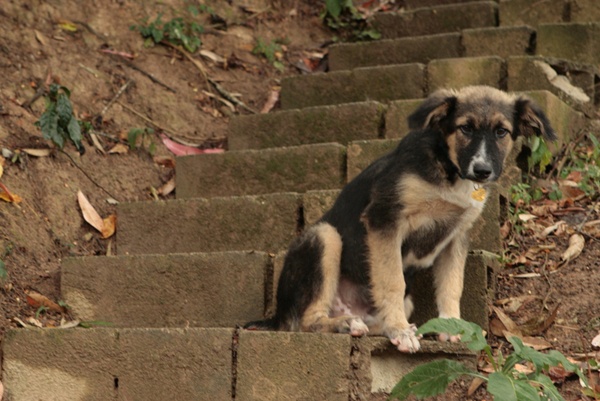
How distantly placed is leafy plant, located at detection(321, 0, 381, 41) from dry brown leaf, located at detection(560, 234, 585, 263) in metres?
4.18

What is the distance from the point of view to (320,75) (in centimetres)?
808

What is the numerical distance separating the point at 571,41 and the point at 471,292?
3.27m

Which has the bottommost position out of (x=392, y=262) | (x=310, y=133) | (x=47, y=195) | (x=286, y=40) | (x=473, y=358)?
(x=473, y=358)

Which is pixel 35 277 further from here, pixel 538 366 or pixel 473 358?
pixel 538 366

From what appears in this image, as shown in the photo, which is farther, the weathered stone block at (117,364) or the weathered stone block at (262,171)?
the weathered stone block at (262,171)

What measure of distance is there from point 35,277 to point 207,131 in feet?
8.05

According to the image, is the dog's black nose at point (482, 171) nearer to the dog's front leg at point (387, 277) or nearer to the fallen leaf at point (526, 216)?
the dog's front leg at point (387, 277)

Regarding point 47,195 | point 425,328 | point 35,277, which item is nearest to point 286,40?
point 47,195

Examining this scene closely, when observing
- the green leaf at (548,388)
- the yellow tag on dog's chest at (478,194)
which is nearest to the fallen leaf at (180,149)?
the yellow tag on dog's chest at (478,194)

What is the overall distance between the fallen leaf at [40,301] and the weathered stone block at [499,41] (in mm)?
4239

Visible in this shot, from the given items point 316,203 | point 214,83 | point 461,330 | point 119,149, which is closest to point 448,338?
point 461,330

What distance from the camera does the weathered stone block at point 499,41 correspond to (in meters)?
7.85

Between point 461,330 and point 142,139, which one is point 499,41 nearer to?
point 142,139

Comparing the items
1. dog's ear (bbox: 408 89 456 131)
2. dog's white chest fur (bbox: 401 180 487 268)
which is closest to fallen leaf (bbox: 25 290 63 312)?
dog's white chest fur (bbox: 401 180 487 268)
